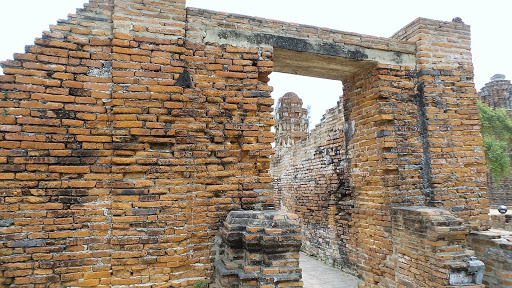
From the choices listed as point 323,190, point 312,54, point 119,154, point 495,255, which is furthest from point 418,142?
A: point 119,154

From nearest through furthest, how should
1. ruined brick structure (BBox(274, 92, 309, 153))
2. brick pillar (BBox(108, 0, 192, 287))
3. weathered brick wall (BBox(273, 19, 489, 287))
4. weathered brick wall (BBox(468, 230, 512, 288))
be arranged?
brick pillar (BBox(108, 0, 192, 287)) → weathered brick wall (BBox(468, 230, 512, 288)) → weathered brick wall (BBox(273, 19, 489, 287)) → ruined brick structure (BBox(274, 92, 309, 153))

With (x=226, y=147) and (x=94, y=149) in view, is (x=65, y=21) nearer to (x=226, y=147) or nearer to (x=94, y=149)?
(x=94, y=149)

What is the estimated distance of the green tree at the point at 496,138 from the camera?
12.2 metres

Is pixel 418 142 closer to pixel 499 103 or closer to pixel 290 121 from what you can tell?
pixel 290 121

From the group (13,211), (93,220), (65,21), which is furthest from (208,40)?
(13,211)

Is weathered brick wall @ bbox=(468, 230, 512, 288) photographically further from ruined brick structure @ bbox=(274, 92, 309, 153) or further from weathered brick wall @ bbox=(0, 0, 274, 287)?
ruined brick structure @ bbox=(274, 92, 309, 153)

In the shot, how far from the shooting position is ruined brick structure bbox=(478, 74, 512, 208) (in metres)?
15.9

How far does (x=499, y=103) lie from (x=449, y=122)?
15673 mm

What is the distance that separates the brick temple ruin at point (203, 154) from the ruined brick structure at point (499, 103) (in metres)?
14.2

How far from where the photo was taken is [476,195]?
4707 mm

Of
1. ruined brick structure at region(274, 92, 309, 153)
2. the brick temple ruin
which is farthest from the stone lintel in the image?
ruined brick structure at region(274, 92, 309, 153)

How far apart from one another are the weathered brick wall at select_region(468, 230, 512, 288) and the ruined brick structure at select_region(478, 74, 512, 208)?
13957 mm

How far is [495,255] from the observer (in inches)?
163

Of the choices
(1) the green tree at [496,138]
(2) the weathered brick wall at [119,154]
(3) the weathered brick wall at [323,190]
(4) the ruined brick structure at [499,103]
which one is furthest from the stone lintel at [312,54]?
(4) the ruined brick structure at [499,103]
